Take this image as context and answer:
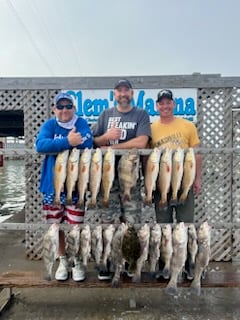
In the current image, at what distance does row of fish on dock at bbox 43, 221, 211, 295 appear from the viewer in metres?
3.46

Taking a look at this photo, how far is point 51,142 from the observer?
357 centimetres

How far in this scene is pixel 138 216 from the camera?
3869 millimetres

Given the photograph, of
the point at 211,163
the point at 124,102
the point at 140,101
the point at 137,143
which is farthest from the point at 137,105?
the point at 137,143

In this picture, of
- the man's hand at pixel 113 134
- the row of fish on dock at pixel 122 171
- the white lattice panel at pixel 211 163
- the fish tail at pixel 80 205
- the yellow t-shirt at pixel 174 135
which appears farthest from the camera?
the white lattice panel at pixel 211 163

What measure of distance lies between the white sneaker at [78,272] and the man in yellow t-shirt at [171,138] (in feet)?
2.93

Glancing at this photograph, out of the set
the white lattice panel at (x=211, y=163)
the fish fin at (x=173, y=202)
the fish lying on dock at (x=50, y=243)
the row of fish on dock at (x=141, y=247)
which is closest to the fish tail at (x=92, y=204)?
the row of fish on dock at (x=141, y=247)

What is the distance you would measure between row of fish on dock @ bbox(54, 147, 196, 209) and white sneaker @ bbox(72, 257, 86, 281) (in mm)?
736

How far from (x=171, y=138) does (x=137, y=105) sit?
1868 millimetres

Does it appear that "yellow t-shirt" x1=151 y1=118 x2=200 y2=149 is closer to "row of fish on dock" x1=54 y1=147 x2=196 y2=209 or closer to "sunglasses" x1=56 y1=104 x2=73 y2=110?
"row of fish on dock" x1=54 y1=147 x2=196 y2=209

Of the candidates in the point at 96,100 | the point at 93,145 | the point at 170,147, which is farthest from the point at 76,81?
the point at 170,147

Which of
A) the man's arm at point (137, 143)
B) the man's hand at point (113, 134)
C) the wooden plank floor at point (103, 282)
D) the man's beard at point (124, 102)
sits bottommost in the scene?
the wooden plank floor at point (103, 282)

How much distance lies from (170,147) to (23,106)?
275 cm

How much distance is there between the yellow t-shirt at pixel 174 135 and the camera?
3760mm

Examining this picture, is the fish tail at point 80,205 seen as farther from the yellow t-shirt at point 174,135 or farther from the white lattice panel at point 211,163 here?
the white lattice panel at point 211,163
